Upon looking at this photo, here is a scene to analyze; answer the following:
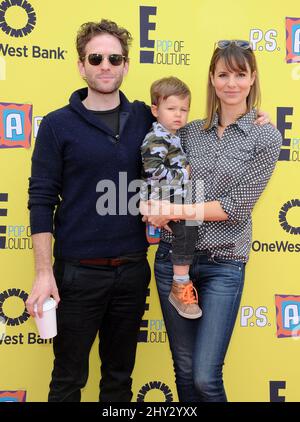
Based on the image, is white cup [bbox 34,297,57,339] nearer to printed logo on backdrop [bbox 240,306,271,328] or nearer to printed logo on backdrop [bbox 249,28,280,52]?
printed logo on backdrop [bbox 240,306,271,328]

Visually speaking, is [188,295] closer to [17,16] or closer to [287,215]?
[287,215]

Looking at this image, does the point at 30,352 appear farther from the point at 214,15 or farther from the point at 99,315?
the point at 214,15

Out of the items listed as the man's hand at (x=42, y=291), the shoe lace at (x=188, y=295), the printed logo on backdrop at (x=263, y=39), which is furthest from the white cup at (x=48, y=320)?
the printed logo on backdrop at (x=263, y=39)

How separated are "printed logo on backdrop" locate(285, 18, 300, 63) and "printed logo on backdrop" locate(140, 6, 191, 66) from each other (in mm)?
534

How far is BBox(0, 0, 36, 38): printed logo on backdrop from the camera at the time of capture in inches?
97.9

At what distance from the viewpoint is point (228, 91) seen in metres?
1.96

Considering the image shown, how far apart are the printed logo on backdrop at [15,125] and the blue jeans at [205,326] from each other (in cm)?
103

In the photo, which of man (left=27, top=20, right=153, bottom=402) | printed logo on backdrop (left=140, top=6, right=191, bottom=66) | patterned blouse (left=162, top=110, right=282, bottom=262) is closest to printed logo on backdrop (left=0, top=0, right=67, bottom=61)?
printed logo on backdrop (left=140, top=6, right=191, bottom=66)

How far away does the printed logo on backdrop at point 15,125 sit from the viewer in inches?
100

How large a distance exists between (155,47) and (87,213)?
109 cm

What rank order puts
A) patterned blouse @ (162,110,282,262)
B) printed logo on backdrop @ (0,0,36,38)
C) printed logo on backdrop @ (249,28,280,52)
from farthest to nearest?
1. printed logo on backdrop @ (249,28,280,52)
2. printed logo on backdrop @ (0,0,36,38)
3. patterned blouse @ (162,110,282,262)

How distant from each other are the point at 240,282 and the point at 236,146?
550 mm

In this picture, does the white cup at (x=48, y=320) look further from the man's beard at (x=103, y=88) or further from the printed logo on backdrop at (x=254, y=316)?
the printed logo on backdrop at (x=254, y=316)
